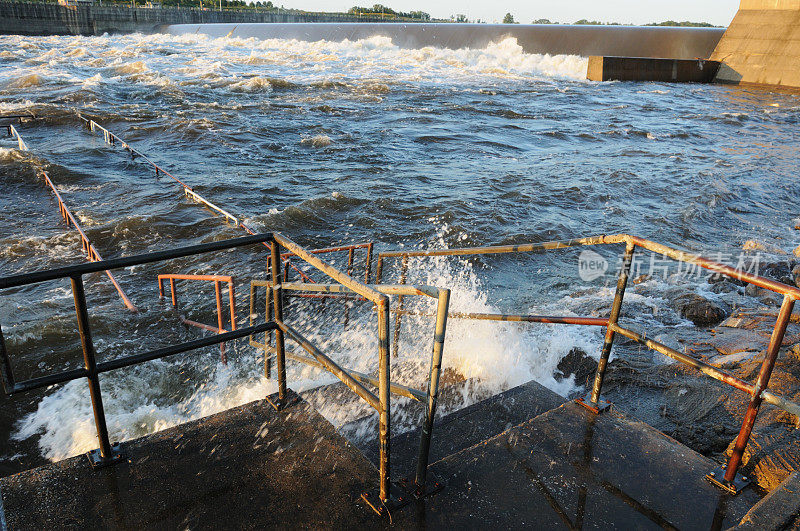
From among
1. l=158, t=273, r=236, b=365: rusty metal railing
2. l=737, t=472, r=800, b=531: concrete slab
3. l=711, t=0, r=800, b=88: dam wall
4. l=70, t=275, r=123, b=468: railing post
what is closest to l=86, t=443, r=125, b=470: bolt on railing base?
l=70, t=275, r=123, b=468: railing post

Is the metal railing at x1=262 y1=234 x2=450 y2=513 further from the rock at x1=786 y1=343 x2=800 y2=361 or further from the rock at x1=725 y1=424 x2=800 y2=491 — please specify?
the rock at x1=786 y1=343 x2=800 y2=361

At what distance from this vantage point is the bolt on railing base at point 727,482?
8.41 ft

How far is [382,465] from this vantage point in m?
2.28

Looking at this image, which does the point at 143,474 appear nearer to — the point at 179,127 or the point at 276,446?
the point at 276,446

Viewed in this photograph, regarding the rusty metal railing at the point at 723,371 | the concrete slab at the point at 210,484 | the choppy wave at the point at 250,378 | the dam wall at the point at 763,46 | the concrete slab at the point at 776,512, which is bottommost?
the choppy wave at the point at 250,378

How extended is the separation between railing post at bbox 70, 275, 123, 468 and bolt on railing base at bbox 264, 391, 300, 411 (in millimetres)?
763

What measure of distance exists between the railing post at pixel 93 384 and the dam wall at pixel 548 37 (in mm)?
42812

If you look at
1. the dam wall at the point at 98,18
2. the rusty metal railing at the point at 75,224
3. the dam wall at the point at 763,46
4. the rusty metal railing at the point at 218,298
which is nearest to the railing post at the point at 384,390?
the rusty metal railing at the point at 75,224

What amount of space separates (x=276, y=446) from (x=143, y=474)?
598mm

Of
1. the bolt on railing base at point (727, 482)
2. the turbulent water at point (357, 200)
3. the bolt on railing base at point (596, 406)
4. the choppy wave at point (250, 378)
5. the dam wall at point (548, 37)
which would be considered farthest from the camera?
the dam wall at point (548, 37)

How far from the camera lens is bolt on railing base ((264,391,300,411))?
9.70 feet

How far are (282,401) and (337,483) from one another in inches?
26.9

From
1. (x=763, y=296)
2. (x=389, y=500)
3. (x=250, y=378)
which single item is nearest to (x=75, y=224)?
(x=250, y=378)

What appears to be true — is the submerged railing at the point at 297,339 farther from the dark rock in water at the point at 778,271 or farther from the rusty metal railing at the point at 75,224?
the dark rock in water at the point at 778,271
